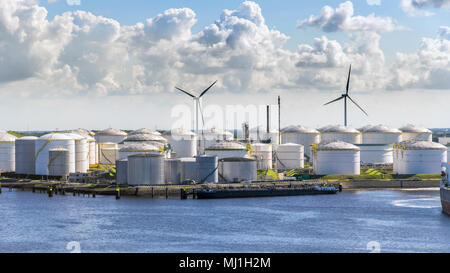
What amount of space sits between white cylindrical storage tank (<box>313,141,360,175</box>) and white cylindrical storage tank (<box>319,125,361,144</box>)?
3267 cm

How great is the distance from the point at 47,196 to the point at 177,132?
2049 inches

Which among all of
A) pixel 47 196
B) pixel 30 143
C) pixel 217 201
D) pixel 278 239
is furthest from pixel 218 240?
pixel 30 143

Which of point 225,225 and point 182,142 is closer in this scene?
point 225,225

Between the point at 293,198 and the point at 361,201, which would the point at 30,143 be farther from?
the point at 361,201

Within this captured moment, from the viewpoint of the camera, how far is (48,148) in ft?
371

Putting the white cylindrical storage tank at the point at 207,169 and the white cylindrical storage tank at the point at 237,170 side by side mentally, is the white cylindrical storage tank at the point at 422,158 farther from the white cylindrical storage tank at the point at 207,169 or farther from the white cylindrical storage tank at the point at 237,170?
the white cylindrical storage tank at the point at 207,169

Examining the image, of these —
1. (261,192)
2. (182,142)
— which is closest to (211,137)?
(182,142)

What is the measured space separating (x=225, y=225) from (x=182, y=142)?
266 feet

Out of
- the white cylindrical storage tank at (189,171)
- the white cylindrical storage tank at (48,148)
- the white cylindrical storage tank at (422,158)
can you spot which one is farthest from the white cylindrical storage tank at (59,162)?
the white cylindrical storage tank at (422,158)

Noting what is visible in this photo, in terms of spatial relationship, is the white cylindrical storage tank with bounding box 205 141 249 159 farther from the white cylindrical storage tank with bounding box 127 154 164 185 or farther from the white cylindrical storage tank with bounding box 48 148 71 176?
the white cylindrical storage tank with bounding box 48 148 71 176

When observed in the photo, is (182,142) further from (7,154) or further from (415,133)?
(415,133)

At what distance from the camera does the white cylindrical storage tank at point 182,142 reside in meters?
141

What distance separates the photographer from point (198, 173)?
9944 cm
